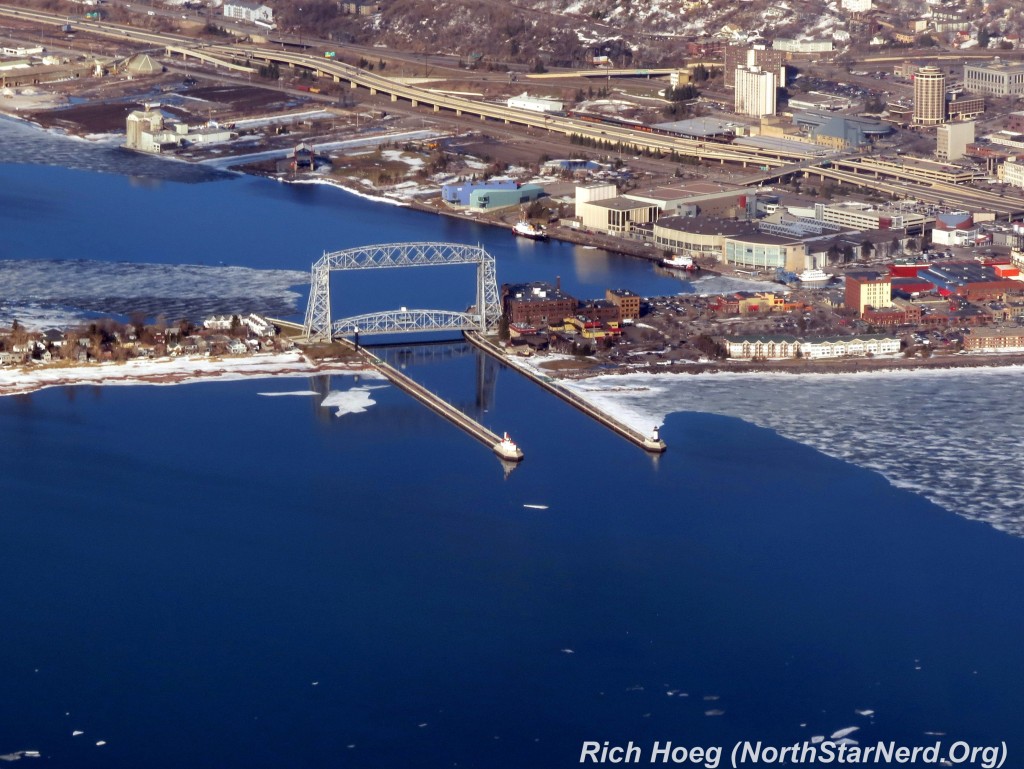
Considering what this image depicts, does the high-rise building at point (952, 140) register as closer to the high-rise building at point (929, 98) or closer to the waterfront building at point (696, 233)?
the high-rise building at point (929, 98)

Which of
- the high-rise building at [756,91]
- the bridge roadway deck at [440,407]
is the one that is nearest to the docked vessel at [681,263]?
the bridge roadway deck at [440,407]

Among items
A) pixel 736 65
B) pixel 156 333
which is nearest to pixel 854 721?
pixel 156 333

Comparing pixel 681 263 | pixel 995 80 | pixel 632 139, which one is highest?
pixel 995 80

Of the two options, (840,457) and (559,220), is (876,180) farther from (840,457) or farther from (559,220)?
(840,457)

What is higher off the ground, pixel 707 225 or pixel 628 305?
pixel 707 225

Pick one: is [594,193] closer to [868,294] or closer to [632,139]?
[632,139]

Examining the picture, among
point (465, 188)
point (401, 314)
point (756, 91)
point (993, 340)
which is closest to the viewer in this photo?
point (993, 340)

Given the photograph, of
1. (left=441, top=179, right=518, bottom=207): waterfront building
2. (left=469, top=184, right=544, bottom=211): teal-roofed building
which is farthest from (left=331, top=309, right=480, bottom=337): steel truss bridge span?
(left=441, top=179, right=518, bottom=207): waterfront building

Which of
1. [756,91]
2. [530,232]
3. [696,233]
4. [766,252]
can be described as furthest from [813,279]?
[756,91]
